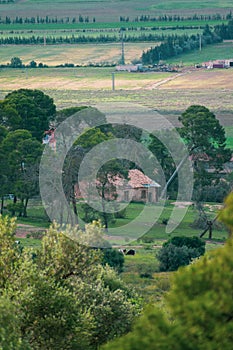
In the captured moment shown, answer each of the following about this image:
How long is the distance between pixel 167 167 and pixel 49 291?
29.8m

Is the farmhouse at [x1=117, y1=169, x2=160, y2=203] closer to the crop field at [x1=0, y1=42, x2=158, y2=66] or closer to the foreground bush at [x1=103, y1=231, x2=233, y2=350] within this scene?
the foreground bush at [x1=103, y1=231, x2=233, y2=350]

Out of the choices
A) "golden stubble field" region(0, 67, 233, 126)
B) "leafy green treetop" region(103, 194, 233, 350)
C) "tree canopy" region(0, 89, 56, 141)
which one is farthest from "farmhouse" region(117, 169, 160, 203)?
"leafy green treetop" region(103, 194, 233, 350)

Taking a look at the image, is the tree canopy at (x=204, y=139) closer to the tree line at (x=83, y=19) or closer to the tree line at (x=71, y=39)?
the tree line at (x=71, y=39)

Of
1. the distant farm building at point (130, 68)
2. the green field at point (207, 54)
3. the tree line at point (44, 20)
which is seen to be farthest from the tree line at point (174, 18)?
the distant farm building at point (130, 68)

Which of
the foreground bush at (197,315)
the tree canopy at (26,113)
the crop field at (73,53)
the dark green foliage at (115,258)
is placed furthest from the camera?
the crop field at (73,53)

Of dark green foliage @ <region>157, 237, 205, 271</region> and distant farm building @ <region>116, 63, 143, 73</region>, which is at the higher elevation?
dark green foliage @ <region>157, 237, 205, 271</region>

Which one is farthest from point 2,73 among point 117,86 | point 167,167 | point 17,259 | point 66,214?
point 17,259

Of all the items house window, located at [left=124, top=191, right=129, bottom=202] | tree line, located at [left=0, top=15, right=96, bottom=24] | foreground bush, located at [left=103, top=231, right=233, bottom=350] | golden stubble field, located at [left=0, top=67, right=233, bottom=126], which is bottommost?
golden stubble field, located at [left=0, top=67, right=233, bottom=126]

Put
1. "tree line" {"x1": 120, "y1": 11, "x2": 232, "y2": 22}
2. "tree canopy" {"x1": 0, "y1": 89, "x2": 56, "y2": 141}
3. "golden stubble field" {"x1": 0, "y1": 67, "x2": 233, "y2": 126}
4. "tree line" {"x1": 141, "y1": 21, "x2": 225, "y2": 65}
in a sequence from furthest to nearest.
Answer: "tree line" {"x1": 120, "y1": 11, "x2": 232, "y2": 22}, "tree line" {"x1": 141, "y1": 21, "x2": 225, "y2": 65}, "golden stubble field" {"x1": 0, "y1": 67, "x2": 233, "y2": 126}, "tree canopy" {"x1": 0, "y1": 89, "x2": 56, "y2": 141}

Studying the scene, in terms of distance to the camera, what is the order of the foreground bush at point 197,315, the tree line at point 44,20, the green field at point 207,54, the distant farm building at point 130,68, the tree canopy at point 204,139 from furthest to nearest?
1. the tree line at point 44,20
2. the green field at point 207,54
3. the distant farm building at point 130,68
4. the tree canopy at point 204,139
5. the foreground bush at point 197,315

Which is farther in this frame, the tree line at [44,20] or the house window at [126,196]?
the tree line at [44,20]

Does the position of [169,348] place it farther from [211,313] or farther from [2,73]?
[2,73]

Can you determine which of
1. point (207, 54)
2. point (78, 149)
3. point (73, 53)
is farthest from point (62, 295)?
point (73, 53)

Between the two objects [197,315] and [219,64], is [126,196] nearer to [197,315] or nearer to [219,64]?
[197,315]
